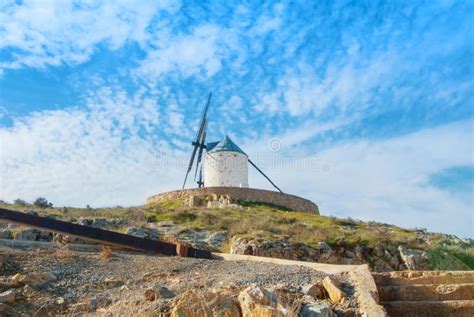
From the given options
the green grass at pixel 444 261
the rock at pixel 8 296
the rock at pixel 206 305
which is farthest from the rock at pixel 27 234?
the green grass at pixel 444 261

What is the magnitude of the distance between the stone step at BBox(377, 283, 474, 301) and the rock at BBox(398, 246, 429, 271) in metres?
13.0

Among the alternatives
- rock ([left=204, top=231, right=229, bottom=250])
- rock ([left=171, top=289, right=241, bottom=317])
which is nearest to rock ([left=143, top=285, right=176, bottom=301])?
rock ([left=171, top=289, right=241, bottom=317])

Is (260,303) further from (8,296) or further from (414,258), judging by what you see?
(414,258)

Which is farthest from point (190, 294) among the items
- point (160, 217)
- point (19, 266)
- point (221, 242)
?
point (160, 217)

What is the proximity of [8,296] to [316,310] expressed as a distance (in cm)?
374

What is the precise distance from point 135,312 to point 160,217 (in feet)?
67.6

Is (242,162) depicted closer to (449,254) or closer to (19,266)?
(449,254)

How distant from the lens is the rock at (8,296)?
578 centimetres

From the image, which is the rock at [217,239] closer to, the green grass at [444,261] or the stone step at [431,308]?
the green grass at [444,261]

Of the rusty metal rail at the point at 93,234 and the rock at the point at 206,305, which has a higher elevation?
the rusty metal rail at the point at 93,234

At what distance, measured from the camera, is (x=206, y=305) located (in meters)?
4.81

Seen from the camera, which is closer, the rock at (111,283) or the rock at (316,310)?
the rock at (316,310)

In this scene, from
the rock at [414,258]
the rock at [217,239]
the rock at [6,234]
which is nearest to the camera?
the rock at [6,234]

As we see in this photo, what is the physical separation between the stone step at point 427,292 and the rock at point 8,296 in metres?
4.74
